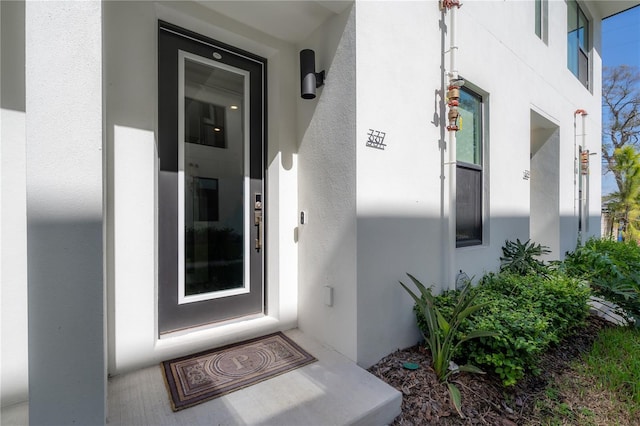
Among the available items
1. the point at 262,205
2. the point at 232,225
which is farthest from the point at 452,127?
the point at 232,225

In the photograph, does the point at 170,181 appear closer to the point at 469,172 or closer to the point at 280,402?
the point at 280,402

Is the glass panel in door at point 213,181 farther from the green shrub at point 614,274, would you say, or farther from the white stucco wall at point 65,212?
the green shrub at point 614,274

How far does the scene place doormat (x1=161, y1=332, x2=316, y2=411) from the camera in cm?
171

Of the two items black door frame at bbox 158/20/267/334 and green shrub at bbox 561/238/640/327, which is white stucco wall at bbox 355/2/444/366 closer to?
black door frame at bbox 158/20/267/334

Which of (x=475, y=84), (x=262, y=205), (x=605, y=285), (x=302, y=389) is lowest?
(x=302, y=389)

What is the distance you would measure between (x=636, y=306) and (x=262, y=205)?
414cm

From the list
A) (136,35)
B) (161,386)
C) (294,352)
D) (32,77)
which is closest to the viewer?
(32,77)

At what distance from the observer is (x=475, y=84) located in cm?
315

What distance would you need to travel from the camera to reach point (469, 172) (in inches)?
128

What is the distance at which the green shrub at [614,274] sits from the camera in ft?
10.2

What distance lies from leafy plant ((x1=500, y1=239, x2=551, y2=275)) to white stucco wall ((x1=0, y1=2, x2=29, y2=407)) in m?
4.41

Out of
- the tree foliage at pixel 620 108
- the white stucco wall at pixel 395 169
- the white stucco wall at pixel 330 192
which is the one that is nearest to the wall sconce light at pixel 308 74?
the white stucco wall at pixel 330 192

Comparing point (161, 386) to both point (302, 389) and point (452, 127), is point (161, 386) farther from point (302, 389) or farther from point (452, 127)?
point (452, 127)

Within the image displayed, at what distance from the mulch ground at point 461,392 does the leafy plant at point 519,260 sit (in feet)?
4.38
